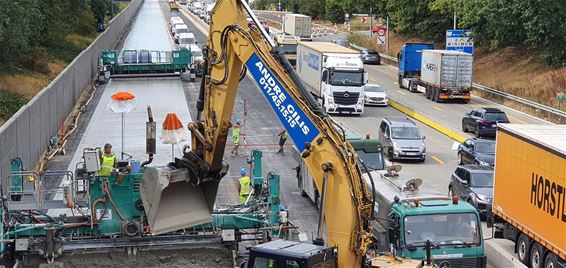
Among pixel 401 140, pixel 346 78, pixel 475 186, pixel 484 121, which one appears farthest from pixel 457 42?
pixel 475 186

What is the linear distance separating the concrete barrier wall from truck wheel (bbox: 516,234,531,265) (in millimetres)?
14632

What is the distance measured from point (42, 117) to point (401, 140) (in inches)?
561

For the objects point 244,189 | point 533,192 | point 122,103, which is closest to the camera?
point 533,192

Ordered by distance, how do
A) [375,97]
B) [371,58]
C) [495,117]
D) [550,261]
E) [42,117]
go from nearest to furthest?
[550,261], [42,117], [495,117], [375,97], [371,58]

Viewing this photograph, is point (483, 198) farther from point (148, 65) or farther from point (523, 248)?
point (148, 65)

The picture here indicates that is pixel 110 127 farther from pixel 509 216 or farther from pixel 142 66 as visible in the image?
pixel 509 216

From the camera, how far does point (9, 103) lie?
132 ft

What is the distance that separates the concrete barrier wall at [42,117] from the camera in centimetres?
2930

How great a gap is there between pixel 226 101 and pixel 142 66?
4686 cm

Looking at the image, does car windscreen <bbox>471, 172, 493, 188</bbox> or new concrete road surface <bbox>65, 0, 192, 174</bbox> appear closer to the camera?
car windscreen <bbox>471, 172, 493, 188</bbox>

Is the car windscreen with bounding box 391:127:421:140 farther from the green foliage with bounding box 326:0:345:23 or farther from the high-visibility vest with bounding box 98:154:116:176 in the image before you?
the green foliage with bounding box 326:0:345:23

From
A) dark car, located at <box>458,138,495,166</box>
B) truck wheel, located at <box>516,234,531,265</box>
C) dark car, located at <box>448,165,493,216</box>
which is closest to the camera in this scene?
truck wheel, located at <box>516,234,531,265</box>

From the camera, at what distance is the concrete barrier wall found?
96.1 feet

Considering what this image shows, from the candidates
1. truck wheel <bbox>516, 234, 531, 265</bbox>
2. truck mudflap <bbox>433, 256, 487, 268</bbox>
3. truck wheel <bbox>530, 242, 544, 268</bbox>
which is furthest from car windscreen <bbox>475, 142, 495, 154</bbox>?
truck mudflap <bbox>433, 256, 487, 268</bbox>
